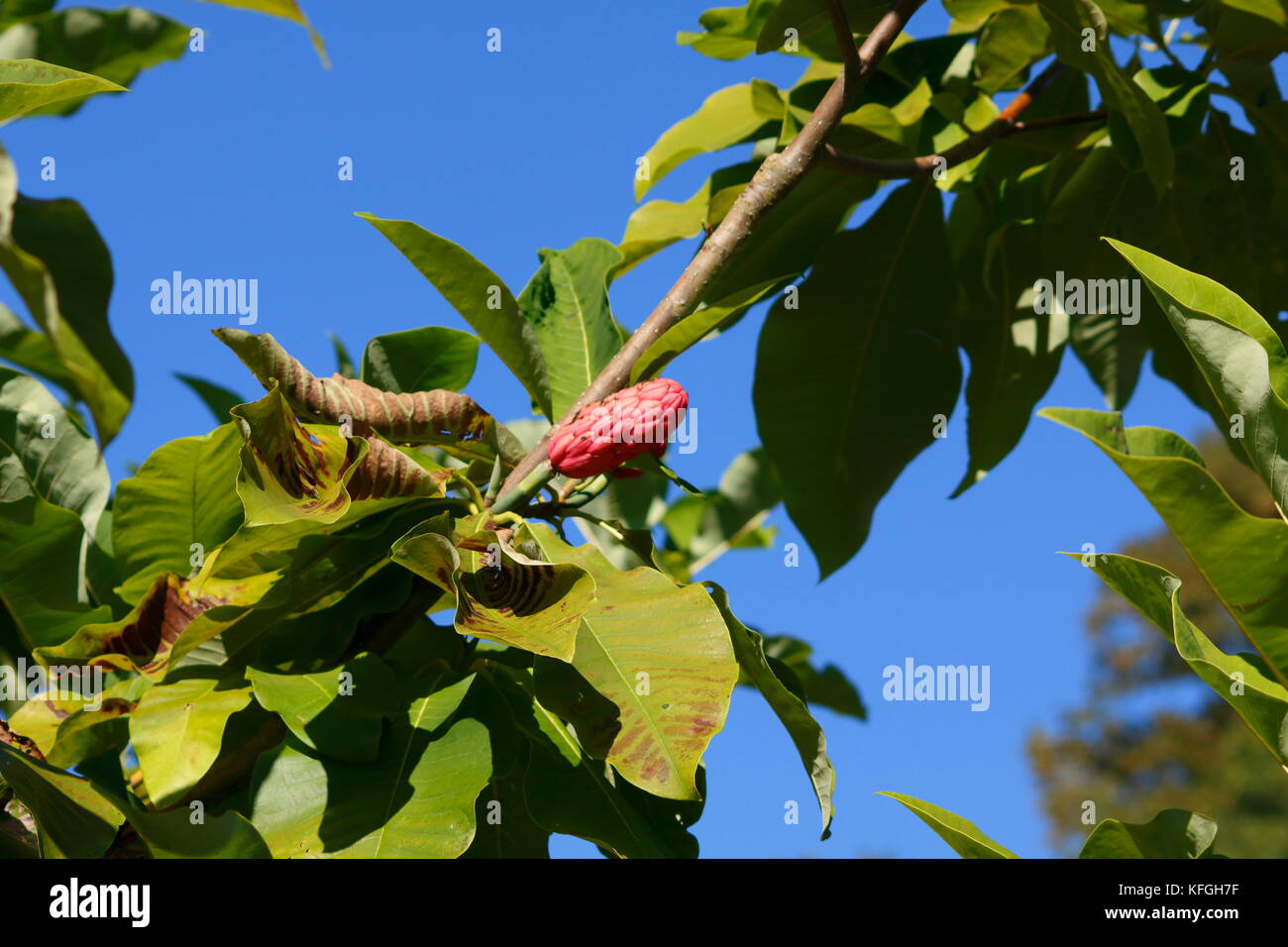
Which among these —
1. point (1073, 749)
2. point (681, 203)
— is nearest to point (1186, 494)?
point (681, 203)

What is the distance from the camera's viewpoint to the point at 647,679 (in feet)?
2.50

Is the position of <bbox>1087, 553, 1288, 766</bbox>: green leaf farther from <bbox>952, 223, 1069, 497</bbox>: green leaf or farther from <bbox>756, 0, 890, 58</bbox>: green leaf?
<bbox>952, 223, 1069, 497</bbox>: green leaf

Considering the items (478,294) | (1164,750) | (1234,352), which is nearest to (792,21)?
(478,294)

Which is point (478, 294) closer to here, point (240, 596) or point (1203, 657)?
point (240, 596)

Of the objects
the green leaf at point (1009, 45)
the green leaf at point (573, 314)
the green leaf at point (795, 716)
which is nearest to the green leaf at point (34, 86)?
the green leaf at point (573, 314)

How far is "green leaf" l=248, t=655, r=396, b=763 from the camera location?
763 mm

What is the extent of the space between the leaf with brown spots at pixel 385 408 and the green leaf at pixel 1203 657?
17.7 inches

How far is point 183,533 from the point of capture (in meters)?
0.98

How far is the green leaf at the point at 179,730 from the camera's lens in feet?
2.46

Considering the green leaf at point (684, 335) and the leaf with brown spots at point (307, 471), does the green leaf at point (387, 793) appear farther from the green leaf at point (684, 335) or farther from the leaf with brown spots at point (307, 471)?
the green leaf at point (684, 335)

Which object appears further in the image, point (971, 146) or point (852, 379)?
point (852, 379)

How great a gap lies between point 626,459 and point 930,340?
0.71m

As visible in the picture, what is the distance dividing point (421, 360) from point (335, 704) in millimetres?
365
